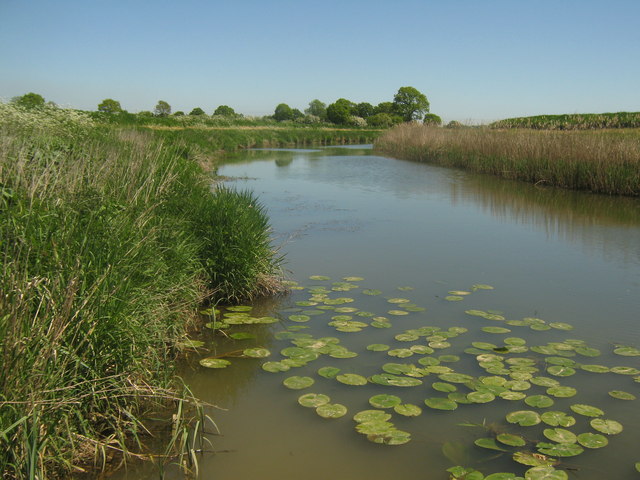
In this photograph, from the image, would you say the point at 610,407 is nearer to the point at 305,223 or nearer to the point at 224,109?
the point at 305,223

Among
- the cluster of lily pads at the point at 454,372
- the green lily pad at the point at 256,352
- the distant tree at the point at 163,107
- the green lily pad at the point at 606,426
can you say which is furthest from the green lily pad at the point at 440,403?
the distant tree at the point at 163,107

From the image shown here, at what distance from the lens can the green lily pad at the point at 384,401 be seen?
3121 mm

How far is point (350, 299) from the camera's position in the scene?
496 cm

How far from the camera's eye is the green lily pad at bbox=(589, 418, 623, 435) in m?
2.85

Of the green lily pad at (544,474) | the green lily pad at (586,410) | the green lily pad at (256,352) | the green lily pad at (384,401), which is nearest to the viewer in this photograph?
the green lily pad at (544,474)

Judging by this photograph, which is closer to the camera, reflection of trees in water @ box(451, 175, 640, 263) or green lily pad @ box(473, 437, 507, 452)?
green lily pad @ box(473, 437, 507, 452)

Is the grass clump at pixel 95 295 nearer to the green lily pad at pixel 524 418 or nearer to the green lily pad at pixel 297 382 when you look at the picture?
the green lily pad at pixel 297 382

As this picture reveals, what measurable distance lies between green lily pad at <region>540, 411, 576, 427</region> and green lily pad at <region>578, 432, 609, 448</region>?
0.38ft

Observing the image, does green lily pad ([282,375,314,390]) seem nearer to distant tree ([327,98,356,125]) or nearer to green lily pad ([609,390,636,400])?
green lily pad ([609,390,636,400])

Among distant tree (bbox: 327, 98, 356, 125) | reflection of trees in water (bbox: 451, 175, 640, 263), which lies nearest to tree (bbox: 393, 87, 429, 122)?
distant tree (bbox: 327, 98, 356, 125)

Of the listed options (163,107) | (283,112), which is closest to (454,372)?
(163,107)

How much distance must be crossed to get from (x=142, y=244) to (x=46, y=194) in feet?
2.44

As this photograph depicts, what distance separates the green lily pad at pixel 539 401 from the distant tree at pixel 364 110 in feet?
194

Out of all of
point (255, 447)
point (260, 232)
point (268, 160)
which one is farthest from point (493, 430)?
point (268, 160)
